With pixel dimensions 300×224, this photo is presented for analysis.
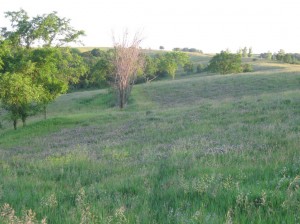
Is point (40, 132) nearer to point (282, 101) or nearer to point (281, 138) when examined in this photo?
point (282, 101)

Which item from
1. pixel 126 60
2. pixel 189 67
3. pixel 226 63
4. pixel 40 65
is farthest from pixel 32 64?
pixel 189 67

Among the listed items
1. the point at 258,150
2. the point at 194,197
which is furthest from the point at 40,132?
the point at 194,197

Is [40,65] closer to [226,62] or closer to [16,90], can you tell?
[16,90]

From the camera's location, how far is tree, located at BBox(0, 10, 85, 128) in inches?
870

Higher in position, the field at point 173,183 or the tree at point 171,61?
the tree at point 171,61

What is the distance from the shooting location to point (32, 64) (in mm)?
24172

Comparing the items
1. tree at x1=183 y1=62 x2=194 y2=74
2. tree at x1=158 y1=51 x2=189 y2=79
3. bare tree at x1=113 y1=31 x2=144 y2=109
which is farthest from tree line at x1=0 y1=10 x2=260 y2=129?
tree at x1=183 y1=62 x2=194 y2=74

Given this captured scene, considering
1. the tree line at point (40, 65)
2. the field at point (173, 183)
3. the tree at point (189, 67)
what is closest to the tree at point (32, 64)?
the tree line at point (40, 65)

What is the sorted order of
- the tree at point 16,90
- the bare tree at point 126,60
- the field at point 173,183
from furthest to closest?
1. the bare tree at point 126,60
2. the tree at point 16,90
3. the field at point 173,183

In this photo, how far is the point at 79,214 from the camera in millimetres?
4648

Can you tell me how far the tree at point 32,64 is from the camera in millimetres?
22094

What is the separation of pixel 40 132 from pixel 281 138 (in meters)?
17.9

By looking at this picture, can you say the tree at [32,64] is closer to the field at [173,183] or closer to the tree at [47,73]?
the tree at [47,73]

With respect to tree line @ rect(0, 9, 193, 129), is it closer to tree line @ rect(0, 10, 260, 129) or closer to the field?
tree line @ rect(0, 10, 260, 129)
